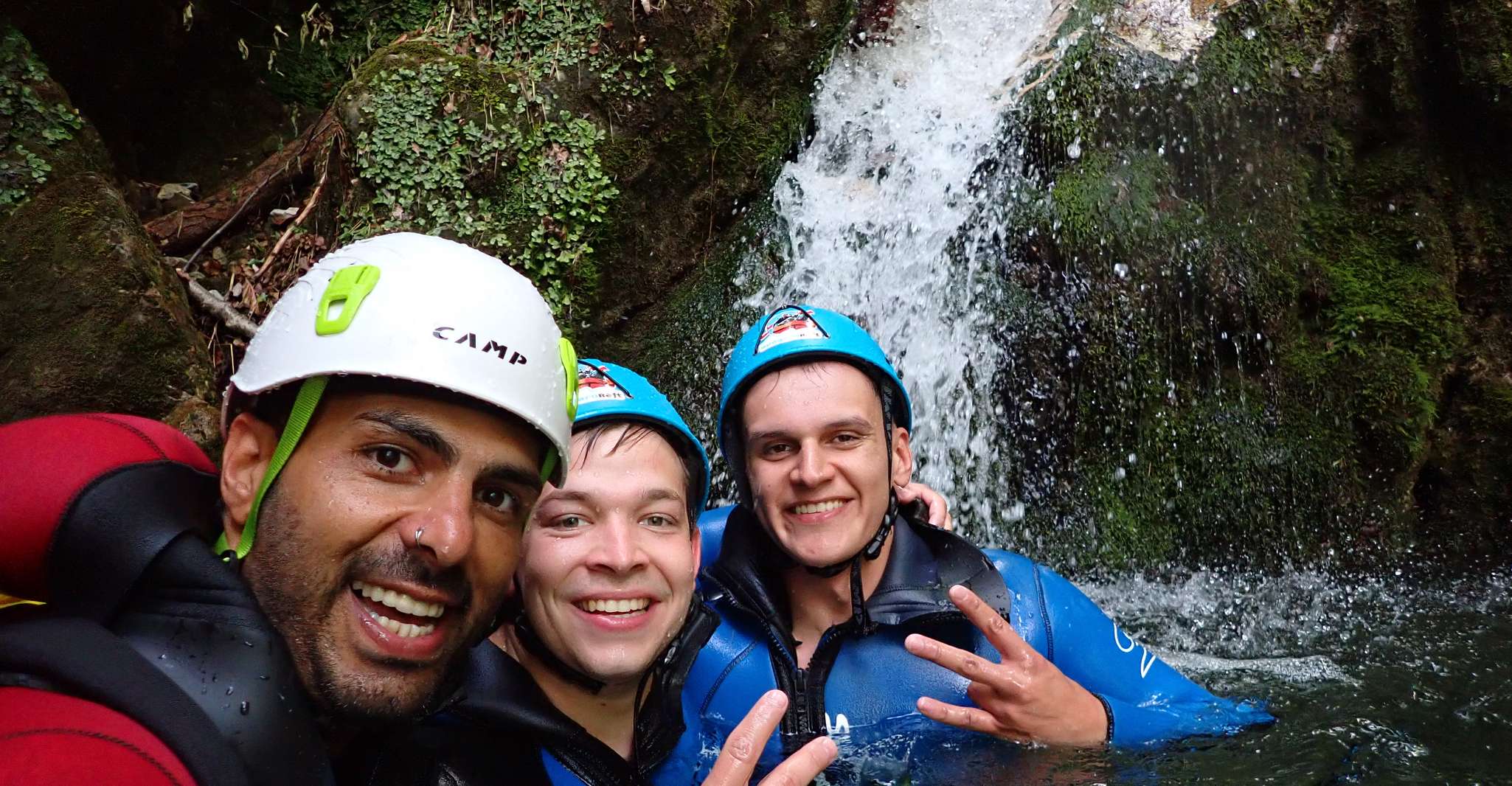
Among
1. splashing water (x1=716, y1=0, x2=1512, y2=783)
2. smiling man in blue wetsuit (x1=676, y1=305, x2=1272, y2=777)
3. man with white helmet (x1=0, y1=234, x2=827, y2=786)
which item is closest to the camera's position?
man with white helmet (x1=0, y1=234, x2=827, y2=786)

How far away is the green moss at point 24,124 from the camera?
194 inches

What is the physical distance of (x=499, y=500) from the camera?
2053 millimetres

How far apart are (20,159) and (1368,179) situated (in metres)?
8.34

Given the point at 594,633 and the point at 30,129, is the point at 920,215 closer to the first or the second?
the point at 594,633

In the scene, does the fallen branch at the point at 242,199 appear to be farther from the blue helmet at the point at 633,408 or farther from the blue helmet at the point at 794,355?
the blue helmet at the point at 633,408

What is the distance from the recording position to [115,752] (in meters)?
1.33

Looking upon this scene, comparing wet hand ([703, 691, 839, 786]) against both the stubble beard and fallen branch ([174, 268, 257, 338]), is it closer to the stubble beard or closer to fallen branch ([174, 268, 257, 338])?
the stubble beard

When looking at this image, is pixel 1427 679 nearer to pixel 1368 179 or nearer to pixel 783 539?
pixel 783 539

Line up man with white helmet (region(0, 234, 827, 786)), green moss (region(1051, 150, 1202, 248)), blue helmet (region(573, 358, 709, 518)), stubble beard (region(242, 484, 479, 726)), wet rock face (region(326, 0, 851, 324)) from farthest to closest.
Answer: green moss (region(1051, 150, 1202, 248)) → wet rock face (region(326, 0, 851, 324)) → blue helmet (region(573, 358, 709, 518)) → stubble beard (region(242, 484, 479, 726)) → man with white helmet (region(0, 234, 827, 786))

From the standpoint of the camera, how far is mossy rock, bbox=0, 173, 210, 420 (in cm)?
473

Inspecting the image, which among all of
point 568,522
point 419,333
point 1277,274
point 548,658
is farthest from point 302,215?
point 1277,274

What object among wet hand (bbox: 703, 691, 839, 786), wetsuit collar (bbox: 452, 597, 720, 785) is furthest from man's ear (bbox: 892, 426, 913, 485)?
wet hand (bbox: 703, 691, 839, 786)

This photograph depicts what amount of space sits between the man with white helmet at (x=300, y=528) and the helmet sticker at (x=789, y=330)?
1.37 meters

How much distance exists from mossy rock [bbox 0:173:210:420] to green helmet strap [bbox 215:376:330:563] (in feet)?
11.9
